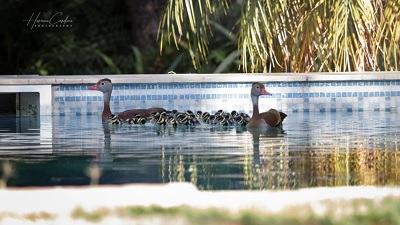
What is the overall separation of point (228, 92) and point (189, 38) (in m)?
1.13

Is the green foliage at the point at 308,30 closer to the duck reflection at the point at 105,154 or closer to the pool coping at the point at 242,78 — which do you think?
the pool coping at the point at 242,78

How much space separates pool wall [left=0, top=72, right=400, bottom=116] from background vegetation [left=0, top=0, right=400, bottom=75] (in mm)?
453

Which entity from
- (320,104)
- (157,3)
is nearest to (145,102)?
(320,104)

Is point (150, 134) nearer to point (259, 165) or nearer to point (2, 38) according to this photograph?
point (259, 165)

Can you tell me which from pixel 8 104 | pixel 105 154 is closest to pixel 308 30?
pixel 8 104

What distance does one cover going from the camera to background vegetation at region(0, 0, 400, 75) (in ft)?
58.7

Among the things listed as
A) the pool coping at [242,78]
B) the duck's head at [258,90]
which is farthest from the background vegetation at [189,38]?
the duck's head at [258,90]

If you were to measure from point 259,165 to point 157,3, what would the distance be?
15.6 metres

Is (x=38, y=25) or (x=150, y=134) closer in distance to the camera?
(x=150, y=134)

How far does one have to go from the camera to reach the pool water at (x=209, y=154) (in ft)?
27.2

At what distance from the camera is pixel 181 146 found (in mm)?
11477

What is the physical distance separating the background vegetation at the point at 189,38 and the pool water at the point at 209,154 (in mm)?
2722

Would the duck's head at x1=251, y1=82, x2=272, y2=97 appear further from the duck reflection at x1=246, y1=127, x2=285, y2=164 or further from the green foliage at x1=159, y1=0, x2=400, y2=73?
the green foliage at x1=159, y1=0, x2=400, y2=73

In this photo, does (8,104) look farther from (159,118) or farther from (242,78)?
(159,118)
